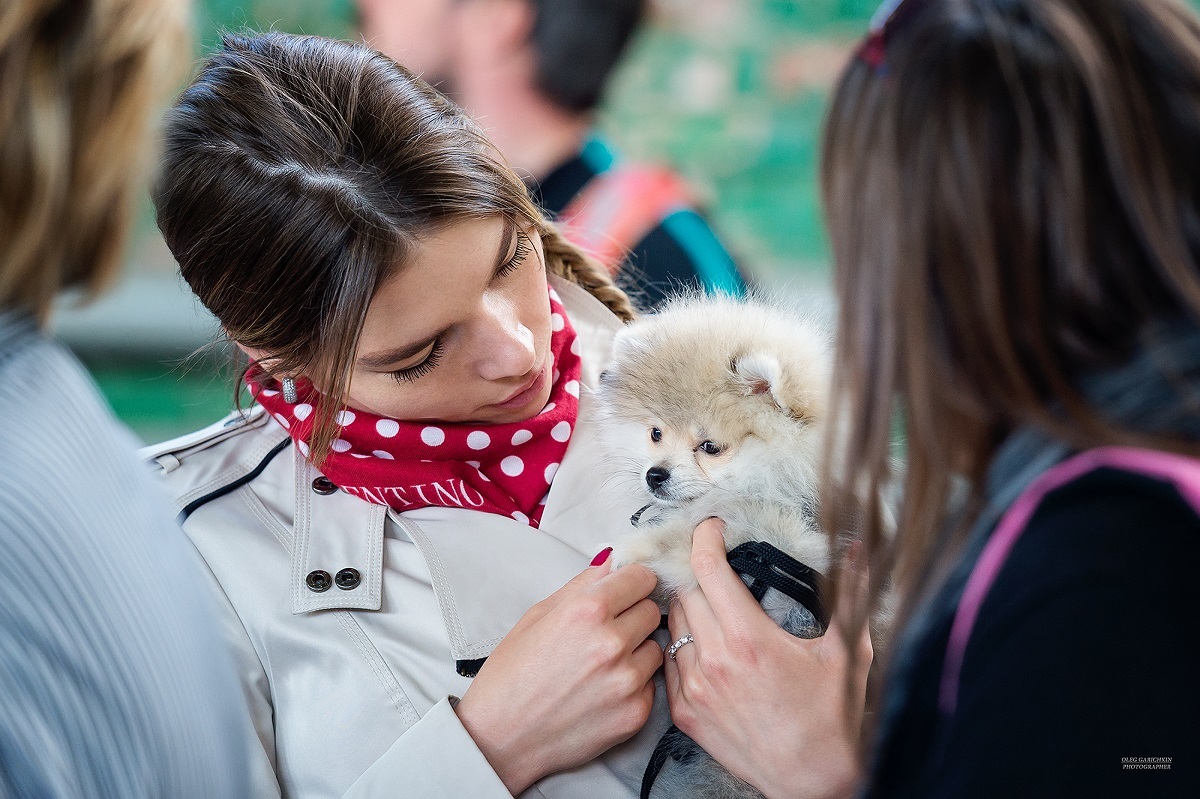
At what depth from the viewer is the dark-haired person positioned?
0.68m

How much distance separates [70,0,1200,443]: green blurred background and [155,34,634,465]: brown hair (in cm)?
182

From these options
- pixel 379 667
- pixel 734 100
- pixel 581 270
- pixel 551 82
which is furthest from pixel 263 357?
pixel 734 100

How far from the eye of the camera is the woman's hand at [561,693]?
1226mm

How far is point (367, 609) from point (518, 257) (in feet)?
2.07

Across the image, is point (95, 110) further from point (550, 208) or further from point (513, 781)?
point (550, 208)

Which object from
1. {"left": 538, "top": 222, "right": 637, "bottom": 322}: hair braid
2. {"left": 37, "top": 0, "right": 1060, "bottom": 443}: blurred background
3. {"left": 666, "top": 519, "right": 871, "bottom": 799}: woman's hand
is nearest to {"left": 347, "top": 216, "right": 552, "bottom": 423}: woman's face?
{"left": 538, "top": 222, "right": 637, "bottom": 322}: hair braid

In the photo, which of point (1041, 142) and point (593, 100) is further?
point (593, 100)

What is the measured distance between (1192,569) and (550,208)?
8.42ft

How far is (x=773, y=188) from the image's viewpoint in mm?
3289

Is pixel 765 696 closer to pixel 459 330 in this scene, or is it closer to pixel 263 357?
pixel 459 330

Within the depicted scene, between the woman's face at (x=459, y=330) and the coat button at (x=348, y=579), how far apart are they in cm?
28

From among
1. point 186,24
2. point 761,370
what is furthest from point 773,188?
point 186,24

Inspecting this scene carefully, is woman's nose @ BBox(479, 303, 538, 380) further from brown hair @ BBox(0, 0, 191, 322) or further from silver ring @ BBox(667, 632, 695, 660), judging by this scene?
brown hair @ BBox(0, 0, 191, 322)

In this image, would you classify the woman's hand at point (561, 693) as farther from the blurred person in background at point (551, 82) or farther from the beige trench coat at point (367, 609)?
the blurred person in background at point (551, 82)
